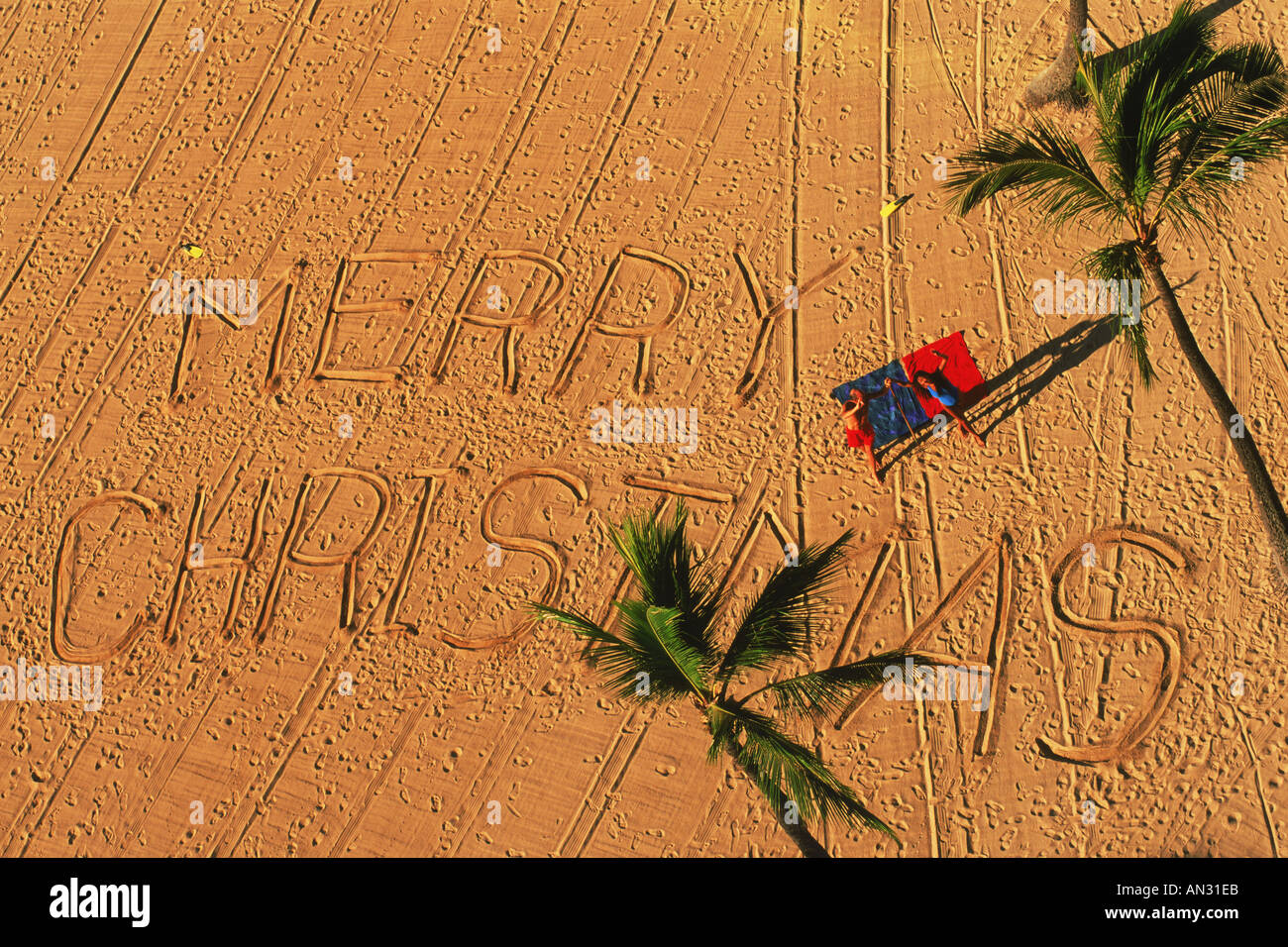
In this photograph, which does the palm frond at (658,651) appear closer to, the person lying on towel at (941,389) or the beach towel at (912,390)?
the beach towel at (912,390)

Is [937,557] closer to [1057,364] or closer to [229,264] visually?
[1057,364]

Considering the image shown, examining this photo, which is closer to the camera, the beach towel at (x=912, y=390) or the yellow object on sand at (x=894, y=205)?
the beach towel at (x=912, y=390)

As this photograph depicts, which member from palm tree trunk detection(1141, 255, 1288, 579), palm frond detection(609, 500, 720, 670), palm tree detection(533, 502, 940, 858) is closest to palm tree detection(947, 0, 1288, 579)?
palm tree trunk detection(1141, 255, 1288, 579)

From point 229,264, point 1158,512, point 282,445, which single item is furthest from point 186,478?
point 1158,512

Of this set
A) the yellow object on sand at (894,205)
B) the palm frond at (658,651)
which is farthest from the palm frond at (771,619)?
the yellow object on sand at (894,205)

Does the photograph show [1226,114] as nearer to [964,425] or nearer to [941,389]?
[941,389]

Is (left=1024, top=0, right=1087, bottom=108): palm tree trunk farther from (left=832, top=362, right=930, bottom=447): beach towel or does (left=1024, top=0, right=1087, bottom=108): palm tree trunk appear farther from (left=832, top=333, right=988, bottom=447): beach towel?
(left=832, top=362, right=930, bottom=447): beach towel
